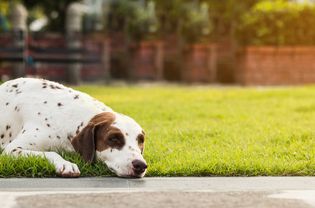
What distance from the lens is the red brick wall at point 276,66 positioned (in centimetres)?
2488

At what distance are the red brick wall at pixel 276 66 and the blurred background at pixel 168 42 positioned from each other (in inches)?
1.3

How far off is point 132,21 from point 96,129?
22503 mm

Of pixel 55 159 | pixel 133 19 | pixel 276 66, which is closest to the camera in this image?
pixel 55 159

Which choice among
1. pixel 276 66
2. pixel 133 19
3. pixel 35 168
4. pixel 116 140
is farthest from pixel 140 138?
pixel 133 19

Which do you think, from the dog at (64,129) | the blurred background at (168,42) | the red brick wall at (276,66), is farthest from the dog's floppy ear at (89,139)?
the red brick wall at (276,66)

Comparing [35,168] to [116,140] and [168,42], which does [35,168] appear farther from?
[168,42]

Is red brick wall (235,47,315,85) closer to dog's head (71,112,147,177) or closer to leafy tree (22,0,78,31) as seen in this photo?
leafy tree (22,0,78,31)

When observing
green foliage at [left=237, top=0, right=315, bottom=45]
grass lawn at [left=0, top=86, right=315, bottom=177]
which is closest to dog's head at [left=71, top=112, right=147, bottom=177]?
grass lawn at [left=0, top=86, right=315, bottom=177]

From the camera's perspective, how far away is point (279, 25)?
25391 millimetres

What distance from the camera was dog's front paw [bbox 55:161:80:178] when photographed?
5848 millimetres

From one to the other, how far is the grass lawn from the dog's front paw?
0.29ft

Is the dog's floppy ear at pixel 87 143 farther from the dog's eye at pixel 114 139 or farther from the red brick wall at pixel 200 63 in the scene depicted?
the red brick wall at pixel 200 63

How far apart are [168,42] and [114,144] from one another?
23.0m

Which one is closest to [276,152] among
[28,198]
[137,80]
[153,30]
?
[28,198]
